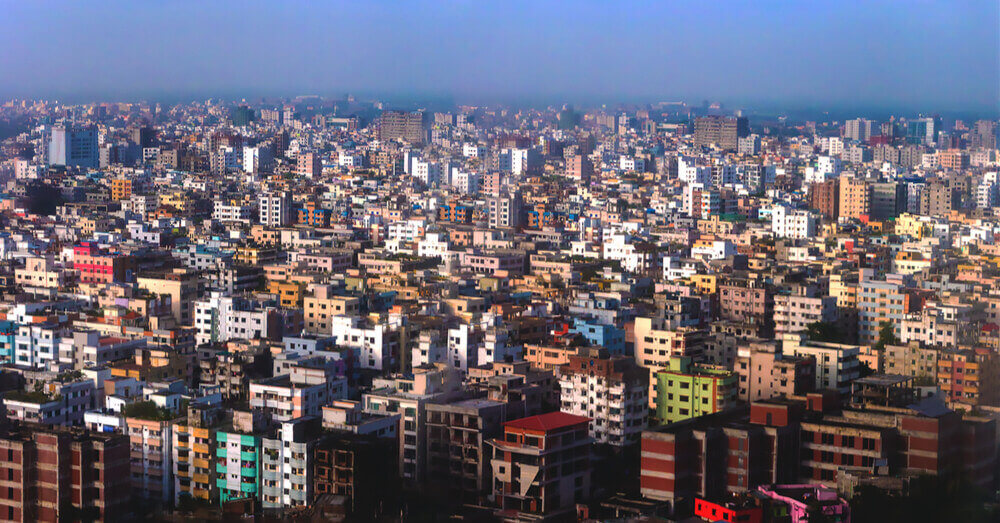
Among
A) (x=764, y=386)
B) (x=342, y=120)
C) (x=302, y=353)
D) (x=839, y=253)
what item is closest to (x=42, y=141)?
(x=342, y=120)

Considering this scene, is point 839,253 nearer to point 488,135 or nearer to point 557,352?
point 557,352

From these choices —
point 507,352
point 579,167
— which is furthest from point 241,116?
point 507,352

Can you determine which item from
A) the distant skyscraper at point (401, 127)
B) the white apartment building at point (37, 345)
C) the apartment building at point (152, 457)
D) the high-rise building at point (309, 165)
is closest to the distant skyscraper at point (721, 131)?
the distant skyscraper at point (401, 127)

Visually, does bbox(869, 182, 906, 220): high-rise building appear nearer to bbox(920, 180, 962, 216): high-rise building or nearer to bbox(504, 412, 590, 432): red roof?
bbox(920, 180, 962, 216): high-rise building

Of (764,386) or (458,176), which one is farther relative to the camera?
(458,176)

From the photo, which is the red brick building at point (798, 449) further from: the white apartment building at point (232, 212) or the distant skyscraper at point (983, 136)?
the white apartment building at point (232, 212)

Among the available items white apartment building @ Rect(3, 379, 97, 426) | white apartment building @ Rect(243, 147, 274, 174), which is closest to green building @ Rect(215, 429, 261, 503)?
white apartment building @ Rect(3, 379, 97, 426)
